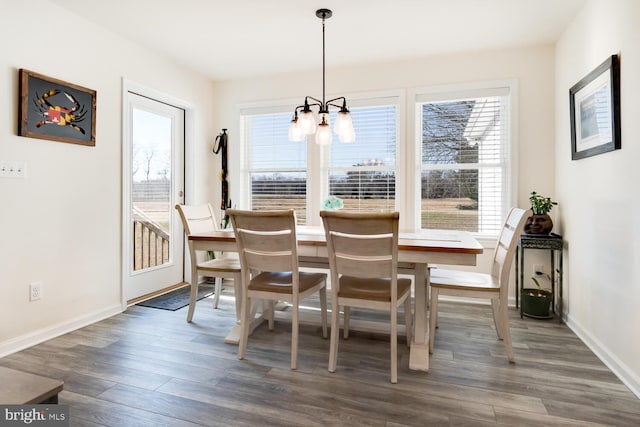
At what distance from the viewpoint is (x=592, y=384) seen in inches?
79.4

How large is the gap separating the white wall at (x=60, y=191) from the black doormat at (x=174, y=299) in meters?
0.32

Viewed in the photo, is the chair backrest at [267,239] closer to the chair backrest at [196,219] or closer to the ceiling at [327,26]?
the chair backrest at [196,219]

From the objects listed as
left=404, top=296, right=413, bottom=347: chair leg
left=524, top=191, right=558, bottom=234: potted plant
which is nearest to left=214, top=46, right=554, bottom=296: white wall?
left=524, top=191, right=558, bottom=234: potted plant

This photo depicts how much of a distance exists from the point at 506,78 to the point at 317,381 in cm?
321

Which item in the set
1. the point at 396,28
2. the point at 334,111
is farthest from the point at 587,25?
the point at 334,111

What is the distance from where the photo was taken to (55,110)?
2.69 meters

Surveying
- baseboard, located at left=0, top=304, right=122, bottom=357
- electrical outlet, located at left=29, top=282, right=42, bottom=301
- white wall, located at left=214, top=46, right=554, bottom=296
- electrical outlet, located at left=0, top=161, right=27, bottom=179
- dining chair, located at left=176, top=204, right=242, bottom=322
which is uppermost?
white wall, located at left=214, top=46, right=554, bottom=296

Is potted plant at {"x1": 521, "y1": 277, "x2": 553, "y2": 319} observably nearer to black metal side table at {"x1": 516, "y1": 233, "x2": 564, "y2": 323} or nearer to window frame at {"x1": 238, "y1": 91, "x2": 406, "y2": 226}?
black metal side table at {"x1": 516, "y1": 233, "x2": 564, "y2": 323}

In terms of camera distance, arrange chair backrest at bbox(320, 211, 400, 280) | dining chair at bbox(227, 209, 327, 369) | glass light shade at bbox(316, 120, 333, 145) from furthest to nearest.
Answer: glass light shade at bbox(316, 120, 333, 145), dining chair at bbox(227, 209, 327, 369), chair backrest at bbox(320, 211, 400, 280)

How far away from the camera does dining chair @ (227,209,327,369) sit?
216 cm

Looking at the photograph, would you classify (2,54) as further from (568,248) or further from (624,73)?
(568,248)

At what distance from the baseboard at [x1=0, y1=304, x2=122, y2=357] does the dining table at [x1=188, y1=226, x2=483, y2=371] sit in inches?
42.1

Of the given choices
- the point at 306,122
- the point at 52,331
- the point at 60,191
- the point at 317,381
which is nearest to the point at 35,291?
the point at 52,331

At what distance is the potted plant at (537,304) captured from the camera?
3.06 m
